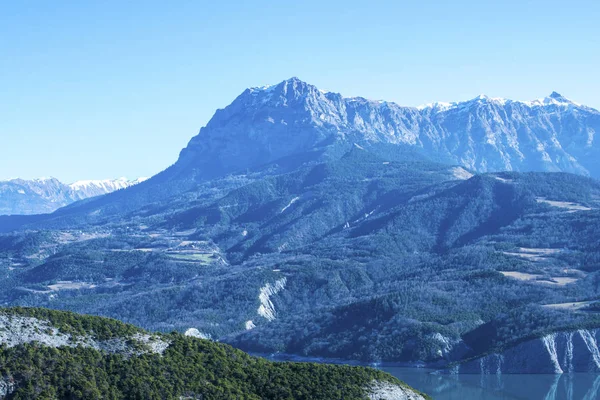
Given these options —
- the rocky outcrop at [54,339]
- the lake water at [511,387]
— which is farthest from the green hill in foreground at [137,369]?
the lake water at [511,387]

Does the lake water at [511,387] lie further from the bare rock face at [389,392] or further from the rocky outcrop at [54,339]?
the rocky outcrop at [54,339]

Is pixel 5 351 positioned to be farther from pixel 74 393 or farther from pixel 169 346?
pixel 169 346

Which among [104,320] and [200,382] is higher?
[104,320]

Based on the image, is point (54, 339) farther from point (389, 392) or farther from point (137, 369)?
point (389, 392)

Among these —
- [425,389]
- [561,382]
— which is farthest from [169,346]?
[561,382]

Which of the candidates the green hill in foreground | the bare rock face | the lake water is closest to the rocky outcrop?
the green hill in foreground
